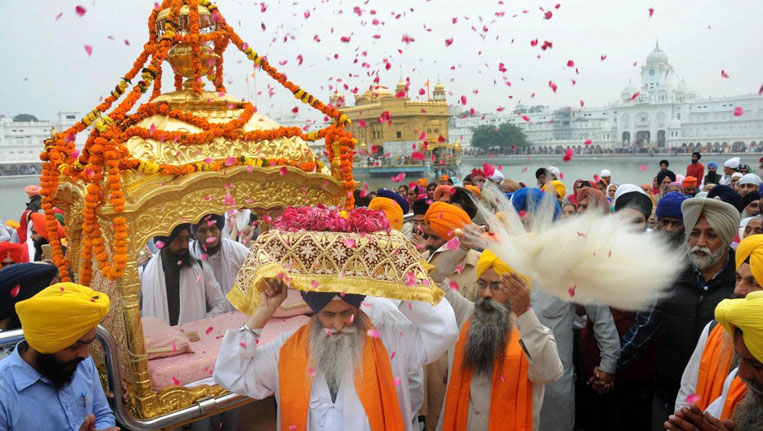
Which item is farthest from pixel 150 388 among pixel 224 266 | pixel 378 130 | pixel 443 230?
pixel 378 130

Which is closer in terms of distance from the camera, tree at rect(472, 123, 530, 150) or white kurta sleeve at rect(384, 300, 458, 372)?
white kurta sleeve at rect(384, 300, 458, 372)

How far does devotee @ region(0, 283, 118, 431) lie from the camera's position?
6.97 feet

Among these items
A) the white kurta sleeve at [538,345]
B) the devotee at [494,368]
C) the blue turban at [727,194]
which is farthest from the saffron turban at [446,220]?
the blue turban at [727,194]

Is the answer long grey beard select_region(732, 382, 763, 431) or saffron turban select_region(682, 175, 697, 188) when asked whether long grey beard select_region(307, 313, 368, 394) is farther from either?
saffron turban select_region(682, 175, 697, 188)

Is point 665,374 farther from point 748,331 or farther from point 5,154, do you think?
point 5,154

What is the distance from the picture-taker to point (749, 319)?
1.83 m

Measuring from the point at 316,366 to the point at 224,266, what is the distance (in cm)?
276

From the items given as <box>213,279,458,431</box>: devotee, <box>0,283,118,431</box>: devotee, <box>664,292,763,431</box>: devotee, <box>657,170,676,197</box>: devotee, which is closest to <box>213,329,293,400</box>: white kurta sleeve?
<box>213,279,458,431</box>: devotee

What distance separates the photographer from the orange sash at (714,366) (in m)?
2.38

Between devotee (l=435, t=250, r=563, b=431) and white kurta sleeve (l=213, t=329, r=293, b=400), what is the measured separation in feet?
3.46

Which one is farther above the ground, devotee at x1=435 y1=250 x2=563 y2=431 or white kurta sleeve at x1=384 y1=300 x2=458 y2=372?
white kurta sleeve at x1=384 y1=300 x2=458 y2=372

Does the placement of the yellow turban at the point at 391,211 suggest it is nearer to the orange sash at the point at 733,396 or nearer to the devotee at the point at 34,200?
the orange sash at the point at 733,396

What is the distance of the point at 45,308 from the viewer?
210 cm

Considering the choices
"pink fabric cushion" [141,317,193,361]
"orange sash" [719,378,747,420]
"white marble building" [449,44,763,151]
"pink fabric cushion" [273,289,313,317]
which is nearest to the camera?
"orange sash" [719,378,747,420]
